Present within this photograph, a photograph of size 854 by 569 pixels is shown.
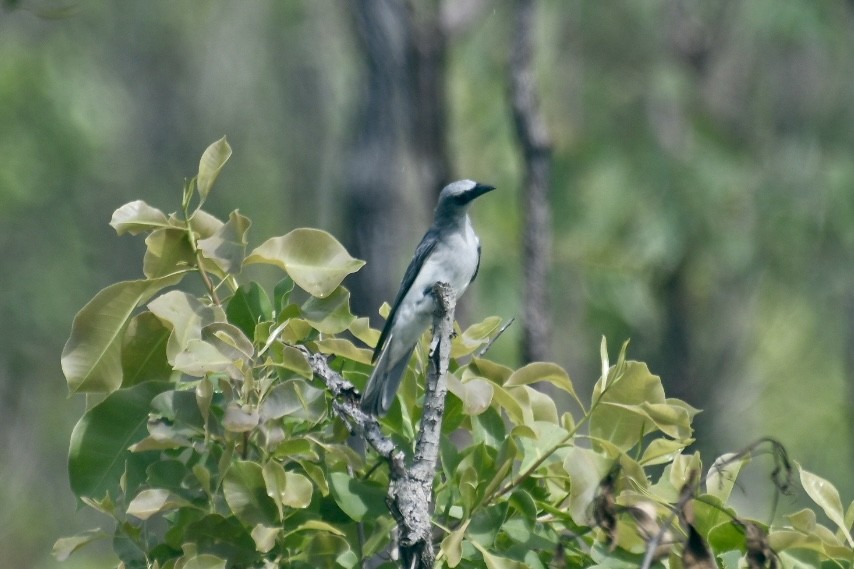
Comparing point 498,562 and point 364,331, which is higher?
point 364,331

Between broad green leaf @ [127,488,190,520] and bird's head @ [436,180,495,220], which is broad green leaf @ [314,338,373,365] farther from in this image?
bird's head @ [436,180,495,220]

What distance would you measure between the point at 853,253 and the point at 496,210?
4.57m

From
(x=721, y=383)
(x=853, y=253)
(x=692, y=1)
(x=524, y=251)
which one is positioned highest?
(x=692, y=1)

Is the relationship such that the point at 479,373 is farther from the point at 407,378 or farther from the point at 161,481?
the point at 161,481

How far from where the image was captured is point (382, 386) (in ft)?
7.78

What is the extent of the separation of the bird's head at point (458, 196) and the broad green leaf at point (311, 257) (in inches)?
63.8

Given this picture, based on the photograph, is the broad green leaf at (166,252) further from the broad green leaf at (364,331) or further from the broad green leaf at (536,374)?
the broad green leaf at (536,374)

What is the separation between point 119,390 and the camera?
6.75ft

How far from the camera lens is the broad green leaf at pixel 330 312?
7.00ft

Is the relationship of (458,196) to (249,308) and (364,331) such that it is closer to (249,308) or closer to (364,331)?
(364,331)

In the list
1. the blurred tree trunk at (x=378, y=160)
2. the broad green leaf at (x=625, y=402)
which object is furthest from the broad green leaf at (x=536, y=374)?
the blurred tree trunk at (x=378, y=160)

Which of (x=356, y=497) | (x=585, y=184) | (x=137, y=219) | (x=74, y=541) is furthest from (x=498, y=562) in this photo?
(x=585, y=184)

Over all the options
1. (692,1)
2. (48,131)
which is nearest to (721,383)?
(692,1)

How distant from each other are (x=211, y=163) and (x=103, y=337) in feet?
1.38
